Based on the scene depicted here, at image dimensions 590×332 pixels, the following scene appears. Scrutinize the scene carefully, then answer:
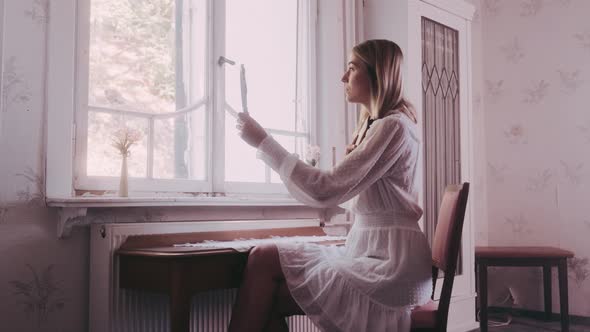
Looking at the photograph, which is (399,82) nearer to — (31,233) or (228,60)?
(228,60)

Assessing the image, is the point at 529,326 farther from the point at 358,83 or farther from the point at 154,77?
the point at 154,77

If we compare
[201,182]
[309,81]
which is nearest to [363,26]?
[309,81]

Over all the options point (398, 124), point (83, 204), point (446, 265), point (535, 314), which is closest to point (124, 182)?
point (83, 204)

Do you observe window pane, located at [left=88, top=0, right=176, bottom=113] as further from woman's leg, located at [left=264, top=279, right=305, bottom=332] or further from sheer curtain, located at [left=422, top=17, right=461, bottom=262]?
sheer curtain, located at [left=422, top=17, right=461, bottom=262]

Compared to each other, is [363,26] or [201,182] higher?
[363,26]

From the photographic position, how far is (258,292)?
A: 60.0 inches

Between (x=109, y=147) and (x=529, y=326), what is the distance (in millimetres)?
2867

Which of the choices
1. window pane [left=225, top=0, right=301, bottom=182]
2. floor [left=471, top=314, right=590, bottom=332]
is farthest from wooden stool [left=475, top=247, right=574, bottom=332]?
window pane [left=225, top=0, right=301, bottom=182]

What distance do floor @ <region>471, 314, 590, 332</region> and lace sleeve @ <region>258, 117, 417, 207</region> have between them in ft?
7.14

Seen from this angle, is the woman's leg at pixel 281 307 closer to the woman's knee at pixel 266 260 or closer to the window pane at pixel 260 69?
the woman's knee at pixel 266 260

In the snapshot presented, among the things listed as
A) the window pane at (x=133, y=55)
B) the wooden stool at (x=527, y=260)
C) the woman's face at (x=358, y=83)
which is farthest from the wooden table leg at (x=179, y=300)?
the wooden stool at (x=527, y=260)

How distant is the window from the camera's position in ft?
7.23

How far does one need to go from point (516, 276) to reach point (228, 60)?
8.66 feet

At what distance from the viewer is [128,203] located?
1976mm
